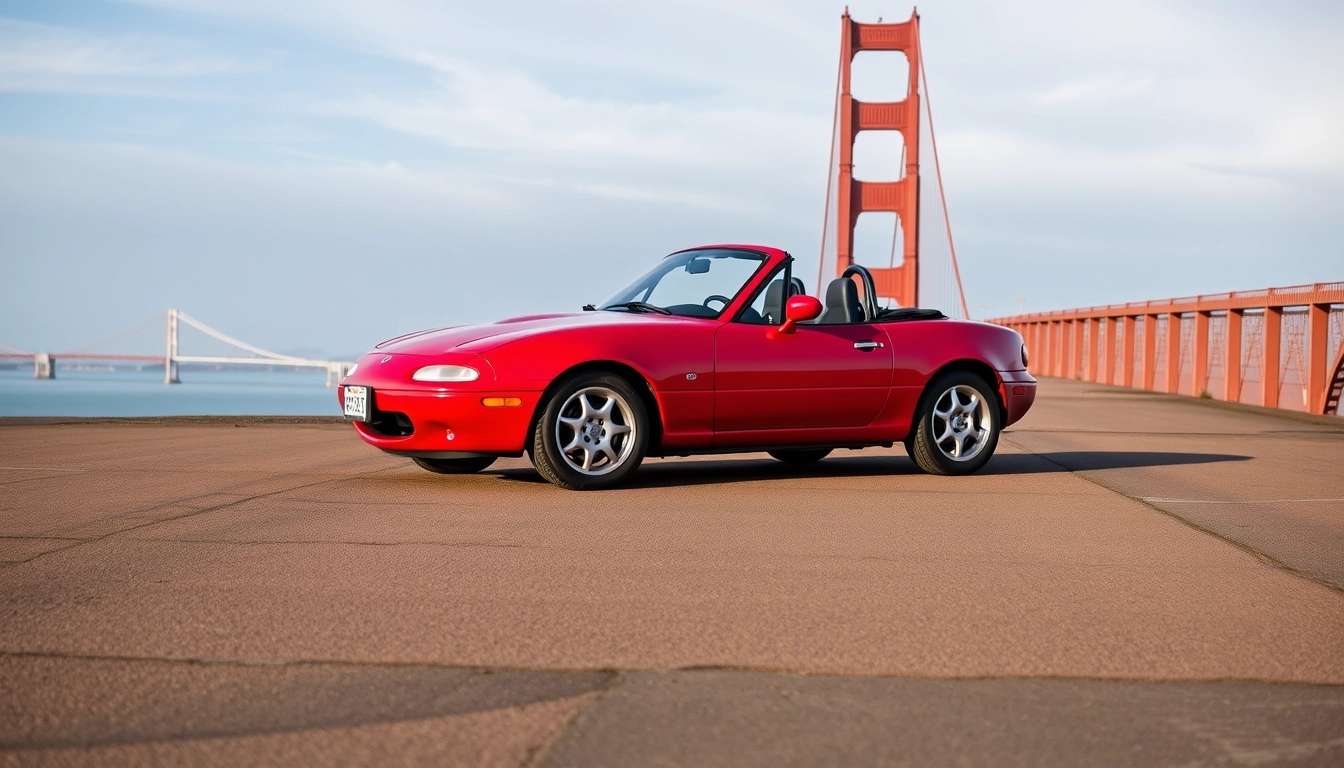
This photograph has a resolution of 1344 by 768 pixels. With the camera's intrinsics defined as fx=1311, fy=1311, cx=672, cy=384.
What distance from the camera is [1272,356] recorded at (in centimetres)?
2181

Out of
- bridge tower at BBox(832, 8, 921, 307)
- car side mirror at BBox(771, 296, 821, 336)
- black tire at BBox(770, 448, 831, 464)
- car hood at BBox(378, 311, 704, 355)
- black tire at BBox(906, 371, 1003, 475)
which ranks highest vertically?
bridge tower at BBox(832, 8, 921, 307)

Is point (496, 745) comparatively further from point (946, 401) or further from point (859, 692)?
point (946, 401)

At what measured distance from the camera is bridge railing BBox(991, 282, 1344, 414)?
19703 mm

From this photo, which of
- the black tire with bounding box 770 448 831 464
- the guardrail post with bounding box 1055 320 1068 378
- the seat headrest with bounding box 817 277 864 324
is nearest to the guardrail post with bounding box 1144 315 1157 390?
the guardrail post with bounding box 1055 320 1068 378

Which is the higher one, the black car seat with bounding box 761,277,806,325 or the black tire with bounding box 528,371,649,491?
the black car seat with bounding box 761,277,806,325

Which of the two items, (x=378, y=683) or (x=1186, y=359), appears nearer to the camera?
(x=378, y=683)

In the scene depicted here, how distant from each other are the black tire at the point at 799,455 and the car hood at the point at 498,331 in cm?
181

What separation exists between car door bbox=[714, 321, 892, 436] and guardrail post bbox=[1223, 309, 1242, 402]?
18338mm

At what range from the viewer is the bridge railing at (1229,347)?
19.7 metres

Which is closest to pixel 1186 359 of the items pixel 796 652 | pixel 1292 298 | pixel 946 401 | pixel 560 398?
pixel 1292 298

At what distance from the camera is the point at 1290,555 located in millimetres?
4965

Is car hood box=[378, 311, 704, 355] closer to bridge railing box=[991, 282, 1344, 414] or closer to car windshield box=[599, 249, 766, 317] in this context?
car windshield box=[599, 249, 766, 317]

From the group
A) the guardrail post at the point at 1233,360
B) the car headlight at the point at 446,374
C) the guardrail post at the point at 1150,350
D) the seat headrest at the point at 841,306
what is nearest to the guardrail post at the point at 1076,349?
the guardrail post at the point at 1150,350

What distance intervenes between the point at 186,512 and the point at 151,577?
5.34 feet
